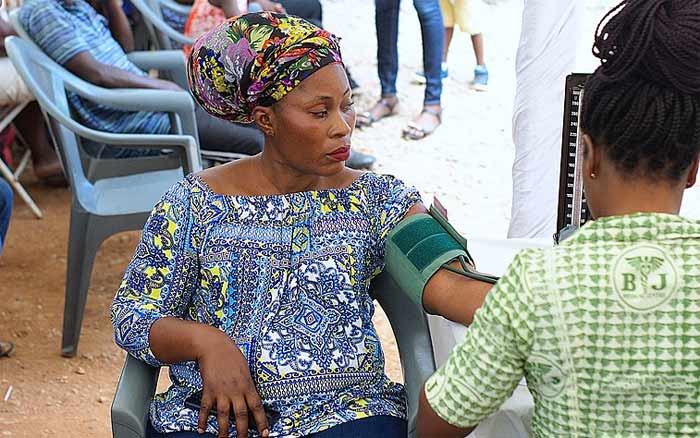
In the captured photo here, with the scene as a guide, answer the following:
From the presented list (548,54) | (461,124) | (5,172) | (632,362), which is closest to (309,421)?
(632,362)

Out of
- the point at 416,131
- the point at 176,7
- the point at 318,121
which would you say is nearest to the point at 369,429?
the point at 318,121

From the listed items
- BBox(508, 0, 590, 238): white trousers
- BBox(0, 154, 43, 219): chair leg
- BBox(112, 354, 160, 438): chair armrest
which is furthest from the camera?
BBox(0, 154, 43, 219): chair leg

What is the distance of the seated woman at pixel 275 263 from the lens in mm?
1787

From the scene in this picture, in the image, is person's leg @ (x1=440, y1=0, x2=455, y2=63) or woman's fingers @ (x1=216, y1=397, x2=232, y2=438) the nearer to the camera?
woman's fingers @ (x1=216, y1=397, x2=232, y2=438)

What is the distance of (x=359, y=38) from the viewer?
8.52 metres

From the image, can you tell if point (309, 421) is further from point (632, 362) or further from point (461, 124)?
point (461, 124)

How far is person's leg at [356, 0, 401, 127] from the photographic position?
21.3 feet

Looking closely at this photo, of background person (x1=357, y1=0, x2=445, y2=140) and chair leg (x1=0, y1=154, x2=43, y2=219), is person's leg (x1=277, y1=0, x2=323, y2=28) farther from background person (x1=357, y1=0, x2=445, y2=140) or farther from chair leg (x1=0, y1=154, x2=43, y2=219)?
chair leg (x1=0, y1=154, x2=43, y2=219)

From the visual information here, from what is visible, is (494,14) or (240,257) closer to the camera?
(240,257)

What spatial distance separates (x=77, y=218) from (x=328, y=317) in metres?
2.02

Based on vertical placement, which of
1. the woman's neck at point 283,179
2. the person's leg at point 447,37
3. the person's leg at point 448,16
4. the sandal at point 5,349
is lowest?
the person's leg at point 447,37

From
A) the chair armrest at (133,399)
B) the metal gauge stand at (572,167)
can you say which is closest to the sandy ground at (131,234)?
the metal gauge stand at (572,167)

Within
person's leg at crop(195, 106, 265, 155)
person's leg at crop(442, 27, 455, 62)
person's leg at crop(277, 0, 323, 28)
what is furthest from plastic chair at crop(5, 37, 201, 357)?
person's leg at crop(442, 27, 455, 62)

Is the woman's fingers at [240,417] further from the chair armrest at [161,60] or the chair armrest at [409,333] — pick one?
the chair armrest at [161,60]
